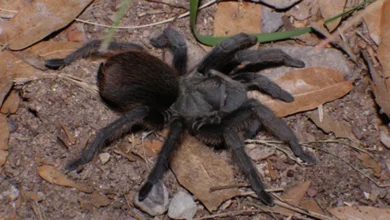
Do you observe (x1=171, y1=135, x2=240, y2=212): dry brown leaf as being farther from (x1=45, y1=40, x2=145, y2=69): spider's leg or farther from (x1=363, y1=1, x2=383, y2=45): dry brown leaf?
(x1=363, y1=1, x2=383, y2=45): dry brown leaf

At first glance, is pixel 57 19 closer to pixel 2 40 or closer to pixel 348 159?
pixel 2 40

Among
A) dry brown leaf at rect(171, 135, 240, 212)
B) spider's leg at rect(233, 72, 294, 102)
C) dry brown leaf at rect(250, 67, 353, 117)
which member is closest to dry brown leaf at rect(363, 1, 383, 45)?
dry brown leaf at rect(250, 67, 353, 117)

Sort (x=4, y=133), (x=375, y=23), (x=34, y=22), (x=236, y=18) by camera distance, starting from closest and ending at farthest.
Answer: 1. (x=4, y=133)
2. (x=34, y=22)
3. (x=375, y=23)
4. (x=236, y=18)

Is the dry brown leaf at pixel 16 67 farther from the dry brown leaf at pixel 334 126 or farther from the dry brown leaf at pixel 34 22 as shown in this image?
the dry brown leaf at pixel 334 126

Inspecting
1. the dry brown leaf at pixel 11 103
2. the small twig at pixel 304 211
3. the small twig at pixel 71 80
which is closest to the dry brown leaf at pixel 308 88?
the small twig at pixel 304 211

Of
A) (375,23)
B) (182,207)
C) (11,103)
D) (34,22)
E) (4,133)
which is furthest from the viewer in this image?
(375,23)

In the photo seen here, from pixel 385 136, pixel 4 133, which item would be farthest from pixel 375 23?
pixel 4 133

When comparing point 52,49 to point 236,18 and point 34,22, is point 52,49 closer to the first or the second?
point 34,22
